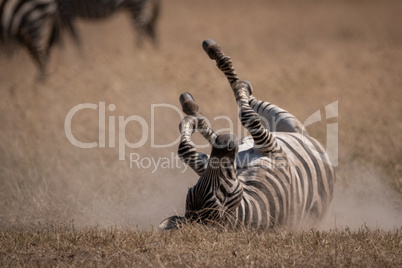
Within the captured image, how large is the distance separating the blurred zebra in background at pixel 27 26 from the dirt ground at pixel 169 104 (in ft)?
0.81

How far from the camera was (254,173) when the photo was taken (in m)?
4.57

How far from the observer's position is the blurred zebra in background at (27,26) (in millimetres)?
10508

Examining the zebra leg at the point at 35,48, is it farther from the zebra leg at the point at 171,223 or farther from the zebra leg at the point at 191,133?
the zebra leg at the point at 171,223

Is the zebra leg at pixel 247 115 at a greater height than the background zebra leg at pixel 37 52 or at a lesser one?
lesser

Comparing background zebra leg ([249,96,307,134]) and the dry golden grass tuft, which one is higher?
background zebra leg ([249,96,307,134])

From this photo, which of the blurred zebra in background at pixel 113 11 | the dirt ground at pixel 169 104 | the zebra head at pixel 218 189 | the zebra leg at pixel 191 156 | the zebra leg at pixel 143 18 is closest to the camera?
the zebra head at pixel 218 189

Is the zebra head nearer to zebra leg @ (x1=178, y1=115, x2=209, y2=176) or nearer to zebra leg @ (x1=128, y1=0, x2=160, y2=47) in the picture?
zebra leg @ (x1=178, y1=115, x2=209, y2=176)

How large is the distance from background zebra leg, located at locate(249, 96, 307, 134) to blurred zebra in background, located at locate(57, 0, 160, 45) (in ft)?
20.9

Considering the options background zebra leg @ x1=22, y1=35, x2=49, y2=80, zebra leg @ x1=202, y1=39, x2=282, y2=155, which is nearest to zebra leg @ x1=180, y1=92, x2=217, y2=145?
zebra leg @ x1=202, y1=39, x2=282, y2=155

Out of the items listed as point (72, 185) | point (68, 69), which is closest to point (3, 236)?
point (72, 185)

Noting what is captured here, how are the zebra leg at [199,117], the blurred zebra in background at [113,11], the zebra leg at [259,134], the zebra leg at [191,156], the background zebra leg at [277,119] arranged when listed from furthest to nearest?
the blurred zebra in background at [113,11], the background zebra leg at [277,119], the zebra leg at [199,117], the zebra leg at [259,134], the zebra leg at [191,156]

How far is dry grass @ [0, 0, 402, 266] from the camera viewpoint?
3.78m

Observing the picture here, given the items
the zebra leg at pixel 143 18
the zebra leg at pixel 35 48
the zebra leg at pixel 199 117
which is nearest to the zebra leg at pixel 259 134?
the zebra leg at pixel 199 117

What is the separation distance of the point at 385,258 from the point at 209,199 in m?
1.19
